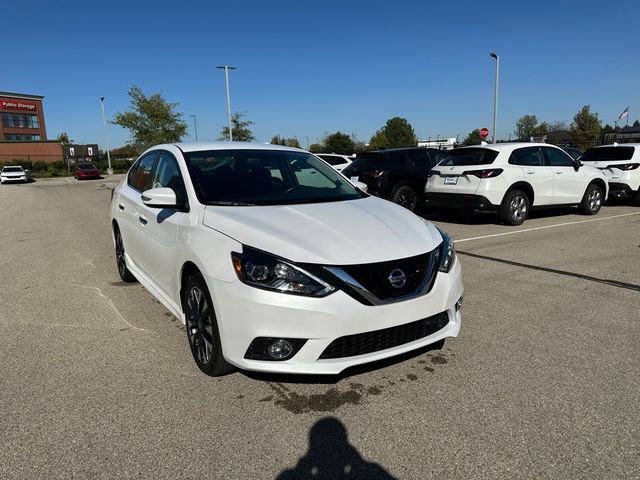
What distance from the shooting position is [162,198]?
349 centimetres

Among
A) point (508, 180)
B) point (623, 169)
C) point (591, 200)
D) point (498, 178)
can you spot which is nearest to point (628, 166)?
point (623, 169)

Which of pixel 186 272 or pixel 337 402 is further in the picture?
pixel 186 272

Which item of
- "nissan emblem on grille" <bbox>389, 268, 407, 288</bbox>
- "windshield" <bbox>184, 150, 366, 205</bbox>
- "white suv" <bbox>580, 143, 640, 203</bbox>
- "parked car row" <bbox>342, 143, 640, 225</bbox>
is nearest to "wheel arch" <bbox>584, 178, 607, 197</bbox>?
"parked car row" <bbox>342, 143, 640, 225</bbox>

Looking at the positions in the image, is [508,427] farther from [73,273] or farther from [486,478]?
[73,273]

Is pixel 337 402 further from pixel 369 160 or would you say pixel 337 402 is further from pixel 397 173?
pixel 369 160

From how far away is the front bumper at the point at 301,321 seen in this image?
270 centimetres

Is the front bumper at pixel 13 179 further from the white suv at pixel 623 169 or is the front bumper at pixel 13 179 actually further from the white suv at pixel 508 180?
the white suv at pixel 623 169

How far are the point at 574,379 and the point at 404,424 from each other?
4.37ft

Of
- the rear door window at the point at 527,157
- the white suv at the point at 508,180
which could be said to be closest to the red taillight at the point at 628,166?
the white suv at the point at 508,180

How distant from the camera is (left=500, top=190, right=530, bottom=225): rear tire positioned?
9.41 meters

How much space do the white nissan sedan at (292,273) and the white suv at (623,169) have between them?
35.9 feet

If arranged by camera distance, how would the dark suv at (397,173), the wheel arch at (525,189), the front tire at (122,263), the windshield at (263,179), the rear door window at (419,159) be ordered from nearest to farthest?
the windshield at (263,179)
the front tire at (122,263)
the wheel arch at (525,189)
the dark suv at (397,173)
the rear door window at (419,159)

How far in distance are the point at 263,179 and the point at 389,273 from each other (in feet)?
5.46

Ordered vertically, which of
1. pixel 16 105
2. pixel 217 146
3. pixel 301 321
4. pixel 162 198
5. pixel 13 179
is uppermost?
pixel 16 105
